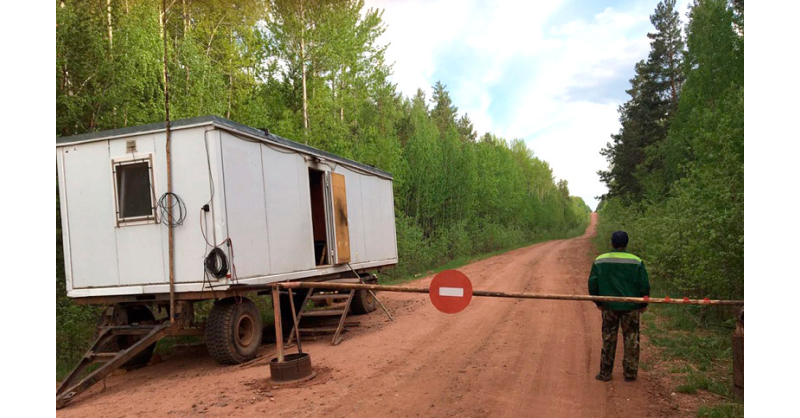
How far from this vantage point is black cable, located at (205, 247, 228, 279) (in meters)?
6.14

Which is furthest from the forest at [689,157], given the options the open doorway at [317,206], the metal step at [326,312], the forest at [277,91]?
the forest at [277,91]

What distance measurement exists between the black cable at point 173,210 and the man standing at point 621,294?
523cm

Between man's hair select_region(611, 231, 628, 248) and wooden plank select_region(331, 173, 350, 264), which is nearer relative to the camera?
man's hair select_region(611, 231, 628, 248)

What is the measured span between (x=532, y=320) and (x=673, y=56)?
27991mm

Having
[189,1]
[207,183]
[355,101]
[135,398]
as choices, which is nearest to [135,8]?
[189,1]

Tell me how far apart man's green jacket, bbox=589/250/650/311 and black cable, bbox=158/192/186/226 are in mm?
5219

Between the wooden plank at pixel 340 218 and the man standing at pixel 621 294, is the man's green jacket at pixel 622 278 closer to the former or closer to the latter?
the man standing at pixel 621 294

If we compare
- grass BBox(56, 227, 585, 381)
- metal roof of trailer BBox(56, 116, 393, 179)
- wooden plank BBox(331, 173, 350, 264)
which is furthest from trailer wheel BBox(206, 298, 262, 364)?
wooden plank BBox(331, 173, 350, 264)

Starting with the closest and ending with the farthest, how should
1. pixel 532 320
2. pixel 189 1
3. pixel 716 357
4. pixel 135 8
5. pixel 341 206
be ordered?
pixel 716 357 < pixel 532 320 < pixel 341 206 < pixel 135 8 < pixel 189 1

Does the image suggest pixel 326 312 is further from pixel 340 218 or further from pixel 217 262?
pixel 217 262

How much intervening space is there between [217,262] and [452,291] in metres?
3.49

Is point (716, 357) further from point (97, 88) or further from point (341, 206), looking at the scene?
point (97, 88)

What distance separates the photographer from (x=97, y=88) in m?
11.1

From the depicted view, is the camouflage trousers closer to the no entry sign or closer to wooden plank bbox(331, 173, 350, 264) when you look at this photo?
the no entry sign
